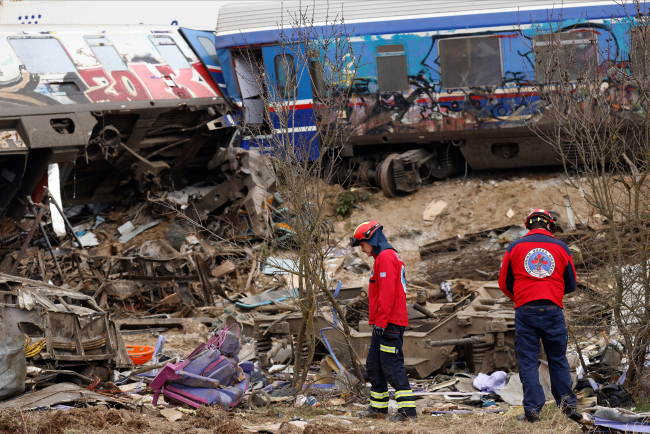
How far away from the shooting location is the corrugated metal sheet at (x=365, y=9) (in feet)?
43.7

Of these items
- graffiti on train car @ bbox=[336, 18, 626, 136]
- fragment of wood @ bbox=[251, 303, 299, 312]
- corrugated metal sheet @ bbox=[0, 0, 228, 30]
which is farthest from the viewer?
corrugated metal sheet @ bbox=[0, 0, 228, 30]

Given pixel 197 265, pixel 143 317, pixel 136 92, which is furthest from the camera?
pixel 136 92

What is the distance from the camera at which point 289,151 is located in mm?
6469

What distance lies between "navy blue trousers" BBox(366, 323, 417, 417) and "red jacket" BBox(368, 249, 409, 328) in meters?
0.08

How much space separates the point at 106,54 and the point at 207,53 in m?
→ 2.61

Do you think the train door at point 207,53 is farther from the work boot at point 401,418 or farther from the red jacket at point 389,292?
the work boot at point 401,418

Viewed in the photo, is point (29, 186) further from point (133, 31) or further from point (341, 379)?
point (341, 379)

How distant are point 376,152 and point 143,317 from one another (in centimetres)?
695

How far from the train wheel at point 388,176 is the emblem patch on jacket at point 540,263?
351 inches

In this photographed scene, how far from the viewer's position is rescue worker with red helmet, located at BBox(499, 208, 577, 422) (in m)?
5.46

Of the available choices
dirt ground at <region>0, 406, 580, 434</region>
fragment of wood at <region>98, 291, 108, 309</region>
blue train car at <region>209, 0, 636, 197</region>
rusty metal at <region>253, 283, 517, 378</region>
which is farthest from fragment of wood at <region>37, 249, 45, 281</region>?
dirt ground at <region>0, 406, 580, 434</region>

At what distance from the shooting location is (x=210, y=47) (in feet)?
50.8

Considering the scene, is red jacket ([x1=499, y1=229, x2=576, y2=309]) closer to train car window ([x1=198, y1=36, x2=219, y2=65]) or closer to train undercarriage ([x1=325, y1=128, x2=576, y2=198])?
train undercarriage ([x1=325, y1=128, x2=576, y2=198])

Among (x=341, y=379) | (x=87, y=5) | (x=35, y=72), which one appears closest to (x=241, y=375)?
(x=341, y=379)
